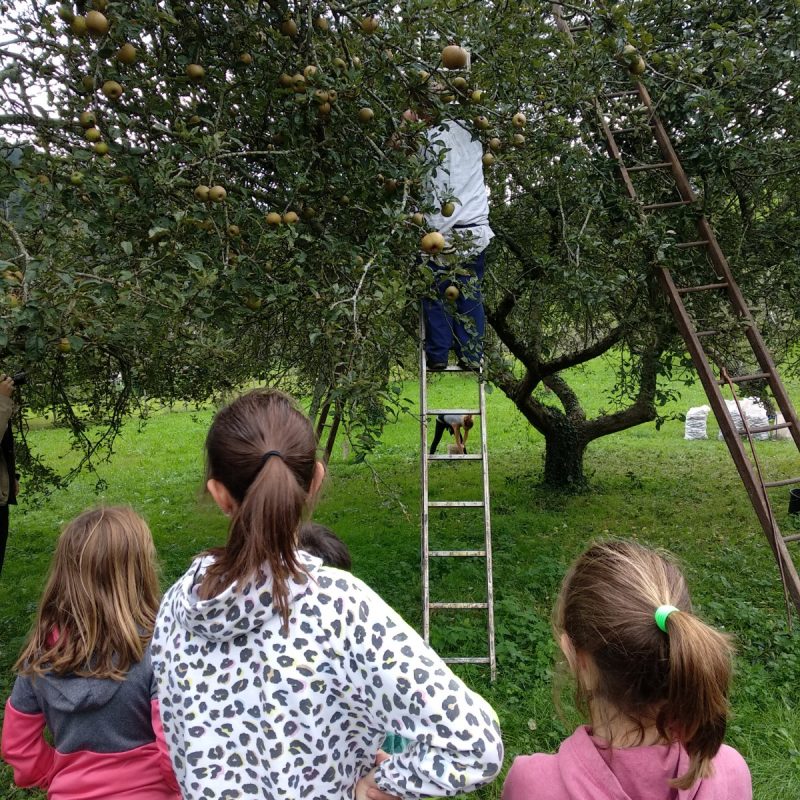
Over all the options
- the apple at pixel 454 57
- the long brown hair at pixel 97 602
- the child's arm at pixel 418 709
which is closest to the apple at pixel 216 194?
the apple at pixel 454 57

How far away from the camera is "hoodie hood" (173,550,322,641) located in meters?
1.11

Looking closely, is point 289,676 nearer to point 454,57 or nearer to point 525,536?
point 454,57

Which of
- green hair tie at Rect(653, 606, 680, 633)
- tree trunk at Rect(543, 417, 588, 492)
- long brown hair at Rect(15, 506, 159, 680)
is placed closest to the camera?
green hair tie at Rect(653, 606, 680, 633)

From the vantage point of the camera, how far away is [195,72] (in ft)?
9.55

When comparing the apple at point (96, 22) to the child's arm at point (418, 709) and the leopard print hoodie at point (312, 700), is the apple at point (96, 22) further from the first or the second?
the child's arm at point (418, 709)

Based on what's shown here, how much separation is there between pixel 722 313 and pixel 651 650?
3.51 m

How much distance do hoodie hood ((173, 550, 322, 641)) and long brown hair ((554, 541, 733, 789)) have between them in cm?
51

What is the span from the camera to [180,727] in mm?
1177

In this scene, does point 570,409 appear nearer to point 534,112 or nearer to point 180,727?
point 534,112

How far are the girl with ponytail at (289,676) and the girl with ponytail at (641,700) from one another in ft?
0.71

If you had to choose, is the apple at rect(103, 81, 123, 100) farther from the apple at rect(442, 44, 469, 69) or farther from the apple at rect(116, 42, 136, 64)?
the apple at rect(442, 44, 469, 69)

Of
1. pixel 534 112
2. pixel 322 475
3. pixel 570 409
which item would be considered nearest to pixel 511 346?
pixel 570 409

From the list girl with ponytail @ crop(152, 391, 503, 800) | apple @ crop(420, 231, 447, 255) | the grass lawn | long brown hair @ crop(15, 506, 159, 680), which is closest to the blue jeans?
apple @ crop(420, 231, 447, 255)

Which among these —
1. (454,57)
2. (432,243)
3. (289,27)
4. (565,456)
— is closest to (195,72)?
(289,27)
